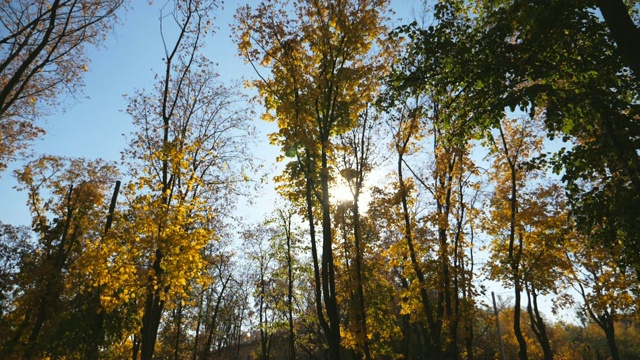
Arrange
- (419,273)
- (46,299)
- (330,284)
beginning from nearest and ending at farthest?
(330,284) < (419,273) < (46,299)

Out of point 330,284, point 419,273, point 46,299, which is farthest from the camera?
point 46,299

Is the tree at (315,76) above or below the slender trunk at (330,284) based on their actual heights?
above

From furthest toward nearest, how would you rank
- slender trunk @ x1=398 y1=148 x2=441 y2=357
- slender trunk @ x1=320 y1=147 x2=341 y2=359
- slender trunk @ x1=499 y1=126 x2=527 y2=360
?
slender trunk @ x1=499 y1=126 x2=527 y2=360 → slender trunk @ x1=398 y1=148 x2=441 y2=357 → slender trunk @ x1=320 y1=147 x2=341 y2=359

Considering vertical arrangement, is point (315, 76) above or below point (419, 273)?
above

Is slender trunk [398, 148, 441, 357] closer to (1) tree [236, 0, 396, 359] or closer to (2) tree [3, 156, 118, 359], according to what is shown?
(1) tree [236, 0, 396, 359]

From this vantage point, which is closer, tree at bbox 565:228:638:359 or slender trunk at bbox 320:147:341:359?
slender trunk at bbox 320:147:341:359

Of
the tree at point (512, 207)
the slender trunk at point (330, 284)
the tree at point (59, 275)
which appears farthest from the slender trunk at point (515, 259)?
the tree at point (59, 275)

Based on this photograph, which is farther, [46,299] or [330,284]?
[46,299]

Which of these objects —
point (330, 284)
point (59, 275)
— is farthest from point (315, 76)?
point (59, 275)

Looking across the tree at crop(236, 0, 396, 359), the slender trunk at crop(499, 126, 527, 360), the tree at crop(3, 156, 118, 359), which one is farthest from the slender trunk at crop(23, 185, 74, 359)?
the slender trunk at crop(499, 126, 527, 360)

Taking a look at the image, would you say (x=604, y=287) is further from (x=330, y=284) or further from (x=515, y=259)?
(x=330, y=284)

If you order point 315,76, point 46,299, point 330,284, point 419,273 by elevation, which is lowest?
point 330,284

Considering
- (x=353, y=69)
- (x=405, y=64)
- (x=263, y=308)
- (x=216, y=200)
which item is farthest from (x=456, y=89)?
(x=263, y=308)

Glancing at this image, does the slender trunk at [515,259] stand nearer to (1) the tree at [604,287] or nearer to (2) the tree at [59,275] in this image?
(1) the tree at [604,287]
